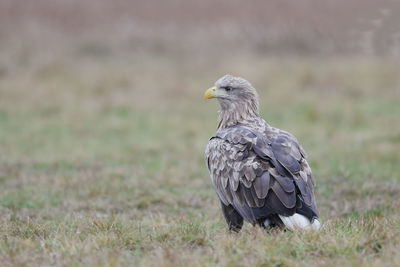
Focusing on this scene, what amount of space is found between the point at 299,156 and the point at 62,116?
11.7 m

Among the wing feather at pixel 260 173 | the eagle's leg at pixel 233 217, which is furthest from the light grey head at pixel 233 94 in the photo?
the eagle's leg at pixel 233 217

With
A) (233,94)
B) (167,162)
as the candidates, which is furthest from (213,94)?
(167,162)

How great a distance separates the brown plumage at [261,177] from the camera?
22.7ft

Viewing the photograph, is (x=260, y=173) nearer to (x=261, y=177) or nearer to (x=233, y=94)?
(x=261, y=177)

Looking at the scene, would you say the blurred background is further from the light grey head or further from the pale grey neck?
the light grey head

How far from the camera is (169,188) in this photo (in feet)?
38.1

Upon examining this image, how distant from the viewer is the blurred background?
25.0 ft

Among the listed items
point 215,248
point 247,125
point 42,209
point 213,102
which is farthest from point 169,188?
point 213,102

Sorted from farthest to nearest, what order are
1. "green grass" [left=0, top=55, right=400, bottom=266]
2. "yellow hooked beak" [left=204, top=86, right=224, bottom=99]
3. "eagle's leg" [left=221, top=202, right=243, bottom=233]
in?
"yellow hooked beak" [left=204, top=86, right=224, bottom=99], "eagle's leg" [left=221, top=202, right=243, bottom=233], "green grass" [left=0, top=55, right=400, bottom=266]

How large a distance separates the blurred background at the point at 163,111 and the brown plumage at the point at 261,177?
0.45 metres

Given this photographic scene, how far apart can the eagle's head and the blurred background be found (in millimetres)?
1282

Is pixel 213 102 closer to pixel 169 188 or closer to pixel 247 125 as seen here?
pixel 169 188

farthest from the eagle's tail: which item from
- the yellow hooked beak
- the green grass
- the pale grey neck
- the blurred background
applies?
the yellow hooked beak

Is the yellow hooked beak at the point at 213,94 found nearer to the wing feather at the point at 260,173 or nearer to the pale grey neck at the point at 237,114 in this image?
the pale grey neck at the point at 237,114
